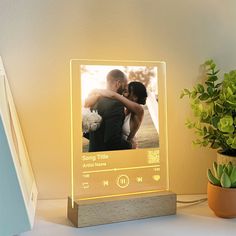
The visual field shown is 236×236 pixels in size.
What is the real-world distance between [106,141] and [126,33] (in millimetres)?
346

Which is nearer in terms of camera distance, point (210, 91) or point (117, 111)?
point (117, 111)

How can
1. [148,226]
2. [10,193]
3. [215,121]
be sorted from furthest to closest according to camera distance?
[215,121] < [148,226] < [10,193]

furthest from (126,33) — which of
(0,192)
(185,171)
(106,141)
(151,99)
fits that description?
(0,192)

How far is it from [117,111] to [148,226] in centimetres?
29

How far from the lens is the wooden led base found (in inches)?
31.8

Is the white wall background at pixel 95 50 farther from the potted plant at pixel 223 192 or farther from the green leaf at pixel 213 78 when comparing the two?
the potted plant at pixel 223 192

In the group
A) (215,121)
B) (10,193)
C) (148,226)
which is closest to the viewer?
(10,193)

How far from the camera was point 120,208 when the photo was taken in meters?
0.84

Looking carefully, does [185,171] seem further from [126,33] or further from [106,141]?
[126,33]

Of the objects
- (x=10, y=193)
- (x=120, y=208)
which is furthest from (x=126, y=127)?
(x=10, y=193)

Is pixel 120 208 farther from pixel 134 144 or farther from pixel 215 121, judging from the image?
pixel 215 121

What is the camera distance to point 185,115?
1062 mm

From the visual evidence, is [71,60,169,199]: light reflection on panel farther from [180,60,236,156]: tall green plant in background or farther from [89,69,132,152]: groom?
[180,60,236,156]: tall green plant in background

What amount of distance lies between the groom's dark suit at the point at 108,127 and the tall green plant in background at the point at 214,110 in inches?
9.2
